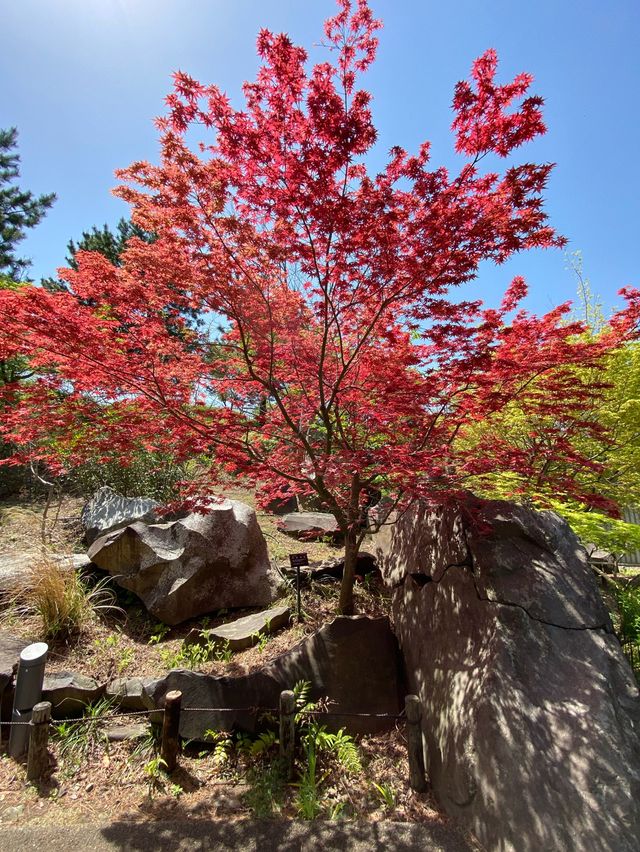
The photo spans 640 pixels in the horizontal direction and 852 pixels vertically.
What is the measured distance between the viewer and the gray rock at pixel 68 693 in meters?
3.21

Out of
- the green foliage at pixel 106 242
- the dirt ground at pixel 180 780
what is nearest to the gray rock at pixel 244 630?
the dirt ground at pixel 180 780

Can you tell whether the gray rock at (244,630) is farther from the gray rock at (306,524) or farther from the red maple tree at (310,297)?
the gray rock at (306,524)

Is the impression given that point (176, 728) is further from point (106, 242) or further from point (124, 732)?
point (106, 242)

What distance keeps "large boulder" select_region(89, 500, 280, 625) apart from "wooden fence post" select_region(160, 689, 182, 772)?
1.81m

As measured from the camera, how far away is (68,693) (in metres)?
3.25

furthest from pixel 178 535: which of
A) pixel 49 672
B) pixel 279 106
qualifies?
pixel 279 106

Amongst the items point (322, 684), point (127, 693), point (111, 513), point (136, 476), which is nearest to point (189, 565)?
point (127, 693)

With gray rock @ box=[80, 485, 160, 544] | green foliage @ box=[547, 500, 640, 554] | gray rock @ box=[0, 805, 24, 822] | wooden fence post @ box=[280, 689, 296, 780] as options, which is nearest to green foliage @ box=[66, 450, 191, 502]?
gray rock @ box=[80, 485, 160, 544]

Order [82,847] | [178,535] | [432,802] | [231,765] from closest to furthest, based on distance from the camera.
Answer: [82,847] < [432,802] < [231,765] < [178,535]

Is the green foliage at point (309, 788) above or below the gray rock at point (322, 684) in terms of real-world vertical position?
below

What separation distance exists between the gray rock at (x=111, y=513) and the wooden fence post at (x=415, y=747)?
12.8 ft

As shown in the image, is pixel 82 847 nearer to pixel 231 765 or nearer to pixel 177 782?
pixel 177 782

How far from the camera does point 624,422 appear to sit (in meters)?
5.52

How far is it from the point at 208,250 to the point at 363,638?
3.48 m
